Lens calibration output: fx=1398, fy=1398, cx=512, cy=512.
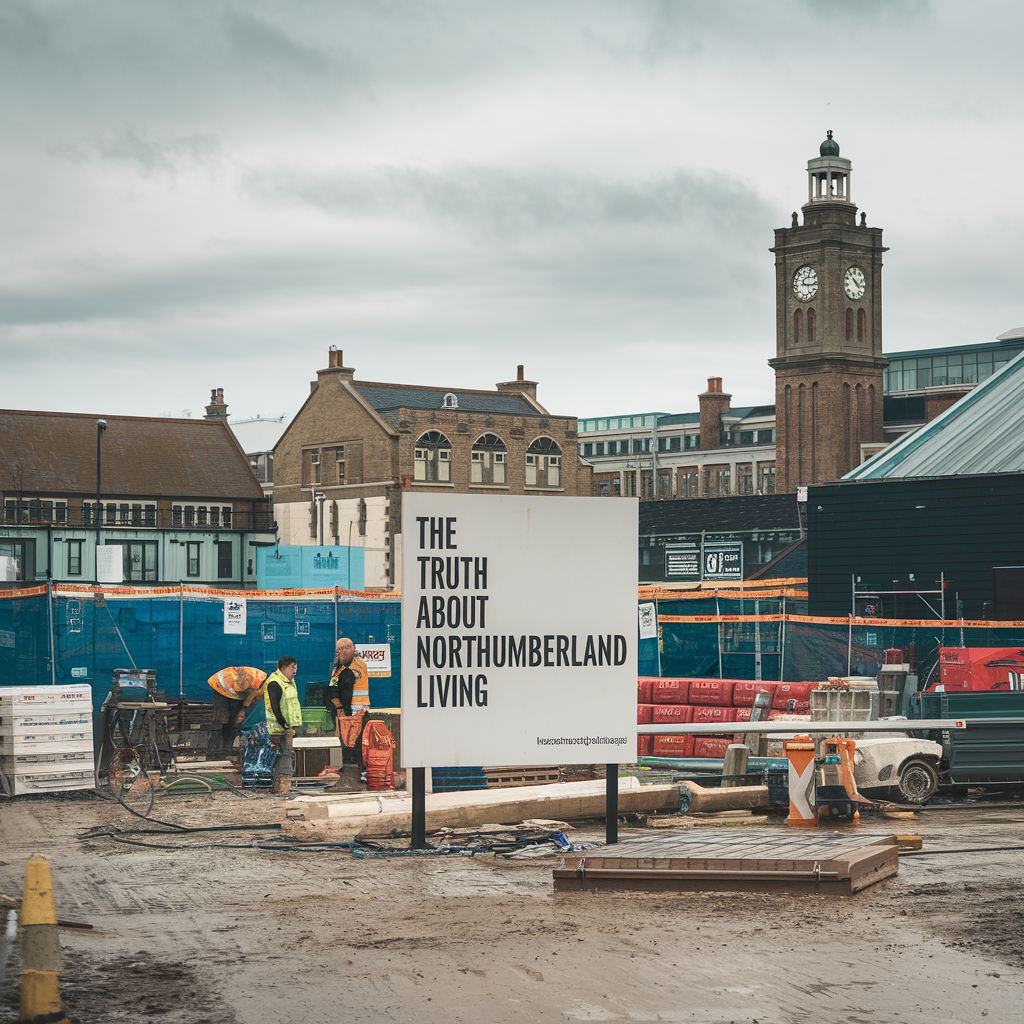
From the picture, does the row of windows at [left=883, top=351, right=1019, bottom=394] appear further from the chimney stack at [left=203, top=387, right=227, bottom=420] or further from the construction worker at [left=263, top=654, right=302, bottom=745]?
the construction worker at [left=263, top=654, right=302, bottom=745]

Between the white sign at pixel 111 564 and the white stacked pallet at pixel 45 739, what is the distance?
43.2 meters

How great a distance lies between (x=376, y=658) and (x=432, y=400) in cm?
5799

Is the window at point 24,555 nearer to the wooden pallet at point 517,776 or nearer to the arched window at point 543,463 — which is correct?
the arched window at point 543,463

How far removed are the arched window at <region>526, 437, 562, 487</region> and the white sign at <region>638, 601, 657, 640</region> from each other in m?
53.2

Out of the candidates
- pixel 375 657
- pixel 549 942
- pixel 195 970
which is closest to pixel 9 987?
pixel 195 970

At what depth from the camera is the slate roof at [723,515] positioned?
7638 cm

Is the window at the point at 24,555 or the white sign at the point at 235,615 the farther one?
the window at the point at 24,555

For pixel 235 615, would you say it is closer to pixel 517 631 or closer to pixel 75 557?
pixel 517 631

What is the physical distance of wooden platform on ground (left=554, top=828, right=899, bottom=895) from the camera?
36.7 ft

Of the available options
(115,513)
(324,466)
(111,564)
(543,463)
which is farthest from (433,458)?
(111,564)

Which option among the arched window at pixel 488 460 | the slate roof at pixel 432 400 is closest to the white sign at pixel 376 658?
the slate roof at pixel 432 400

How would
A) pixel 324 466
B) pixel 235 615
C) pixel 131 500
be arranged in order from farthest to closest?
pixel 324 466 < pixel 131 500 < pixel 235 615

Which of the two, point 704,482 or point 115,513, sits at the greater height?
point 704,482

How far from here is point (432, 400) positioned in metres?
81.1
